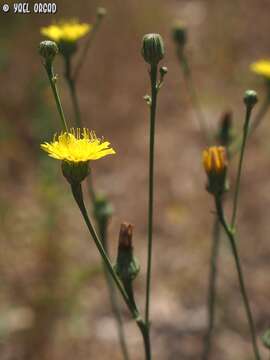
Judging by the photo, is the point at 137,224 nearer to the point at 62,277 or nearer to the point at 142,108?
the point at 62,277

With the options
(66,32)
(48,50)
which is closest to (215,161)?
(48,50)

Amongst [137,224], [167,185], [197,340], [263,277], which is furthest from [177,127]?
[197,340]

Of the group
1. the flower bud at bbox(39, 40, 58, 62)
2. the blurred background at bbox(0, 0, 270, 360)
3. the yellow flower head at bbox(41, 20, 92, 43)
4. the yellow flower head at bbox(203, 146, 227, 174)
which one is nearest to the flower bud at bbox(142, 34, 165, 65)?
the flower bud at bbox(39, 40, 58, 62)

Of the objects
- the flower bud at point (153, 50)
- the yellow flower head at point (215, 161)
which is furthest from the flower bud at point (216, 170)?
the flower bud at point (153, 50)

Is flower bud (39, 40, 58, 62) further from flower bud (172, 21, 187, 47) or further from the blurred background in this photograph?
the blurred background

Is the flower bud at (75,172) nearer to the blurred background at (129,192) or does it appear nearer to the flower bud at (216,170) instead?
the flower bud at (216,170)

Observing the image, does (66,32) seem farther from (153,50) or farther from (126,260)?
(126,260)
